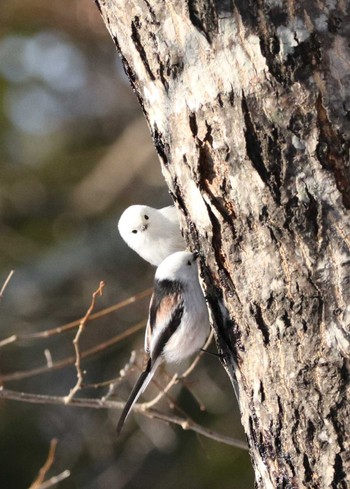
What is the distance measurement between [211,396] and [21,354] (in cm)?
109

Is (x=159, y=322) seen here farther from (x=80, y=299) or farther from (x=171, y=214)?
(x=80, y=299)

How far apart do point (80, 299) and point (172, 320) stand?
2.29m

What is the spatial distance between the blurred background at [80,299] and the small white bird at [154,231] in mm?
1818

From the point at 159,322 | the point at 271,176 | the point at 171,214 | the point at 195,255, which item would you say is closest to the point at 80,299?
the point at 171,214

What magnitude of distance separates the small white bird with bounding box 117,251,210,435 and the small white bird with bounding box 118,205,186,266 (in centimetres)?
16

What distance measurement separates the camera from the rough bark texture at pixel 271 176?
4.81 ft

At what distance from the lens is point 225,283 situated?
171 centimetres

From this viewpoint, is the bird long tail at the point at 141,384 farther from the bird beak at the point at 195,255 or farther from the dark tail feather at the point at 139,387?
the bird beak at the point at 195,255

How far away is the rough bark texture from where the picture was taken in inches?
57.7

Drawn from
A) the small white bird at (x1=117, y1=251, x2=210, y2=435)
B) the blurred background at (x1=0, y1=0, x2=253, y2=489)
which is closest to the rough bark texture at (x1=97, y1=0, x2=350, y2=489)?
the small white bird at (x1=117, y1=251, x2=210, y2=435)

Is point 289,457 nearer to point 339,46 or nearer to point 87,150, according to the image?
point 339,46

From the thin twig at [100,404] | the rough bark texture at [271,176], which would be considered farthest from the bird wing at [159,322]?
the rough bark texture at [271,176]

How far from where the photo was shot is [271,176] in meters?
1.52

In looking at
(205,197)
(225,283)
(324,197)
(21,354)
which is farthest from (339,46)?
(21,354)
